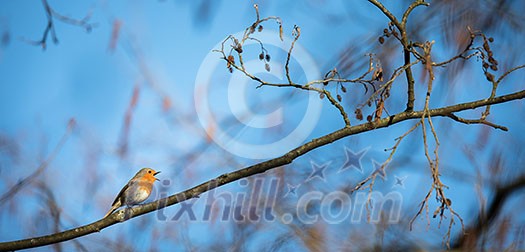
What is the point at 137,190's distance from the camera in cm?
305

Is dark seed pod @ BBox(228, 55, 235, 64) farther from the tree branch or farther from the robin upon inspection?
the robin

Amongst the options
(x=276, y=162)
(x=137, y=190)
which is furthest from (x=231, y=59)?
(x=137, y=190)

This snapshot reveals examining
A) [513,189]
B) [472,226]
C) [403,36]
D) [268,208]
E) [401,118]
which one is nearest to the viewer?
[403,36]

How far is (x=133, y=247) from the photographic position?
3.69 metres

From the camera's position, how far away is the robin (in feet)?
9.72

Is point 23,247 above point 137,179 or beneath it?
beneath

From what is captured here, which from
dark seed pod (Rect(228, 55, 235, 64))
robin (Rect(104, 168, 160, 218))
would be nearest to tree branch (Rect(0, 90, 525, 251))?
dark seed pod (Rect(228, 55, 235, 64))

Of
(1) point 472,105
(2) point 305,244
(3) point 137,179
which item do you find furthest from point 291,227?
(1) point 472,105

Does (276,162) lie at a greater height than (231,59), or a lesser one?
lesser

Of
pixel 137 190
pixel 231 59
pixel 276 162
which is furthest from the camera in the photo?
pixel 137 190

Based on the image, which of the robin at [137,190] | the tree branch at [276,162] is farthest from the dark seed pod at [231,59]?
the robin at [137,190]

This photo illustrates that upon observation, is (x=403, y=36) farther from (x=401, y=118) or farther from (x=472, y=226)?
(x=472, y=226)

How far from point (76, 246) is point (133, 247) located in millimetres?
391

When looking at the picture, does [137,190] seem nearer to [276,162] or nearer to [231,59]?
[276,162]
